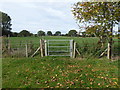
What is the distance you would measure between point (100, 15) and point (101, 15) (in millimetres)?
65

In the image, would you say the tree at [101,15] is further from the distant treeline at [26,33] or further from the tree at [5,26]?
the tree at [5,26]

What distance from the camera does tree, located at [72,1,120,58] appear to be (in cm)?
942

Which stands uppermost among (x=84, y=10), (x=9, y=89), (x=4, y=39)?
(x=84, y=10)

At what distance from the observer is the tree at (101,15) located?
9.42m

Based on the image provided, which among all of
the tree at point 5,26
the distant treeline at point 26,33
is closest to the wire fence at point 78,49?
the distant treeline at point 26,33

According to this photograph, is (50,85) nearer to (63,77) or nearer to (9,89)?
(63,77)

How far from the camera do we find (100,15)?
9773 millimetres

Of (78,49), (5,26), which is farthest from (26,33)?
(78,49)

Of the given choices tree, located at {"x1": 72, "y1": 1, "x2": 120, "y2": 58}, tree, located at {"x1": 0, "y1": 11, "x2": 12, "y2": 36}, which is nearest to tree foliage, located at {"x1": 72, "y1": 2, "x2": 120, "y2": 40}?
tree, located at {"x1": 72, "y1": 1, "x2": 120, "y2": 58}

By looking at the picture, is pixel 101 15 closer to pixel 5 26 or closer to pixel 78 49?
pixel 78 49

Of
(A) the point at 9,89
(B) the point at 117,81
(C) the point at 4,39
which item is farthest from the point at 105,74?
(C) the point at 4,39

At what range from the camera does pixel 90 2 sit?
32.3 ft

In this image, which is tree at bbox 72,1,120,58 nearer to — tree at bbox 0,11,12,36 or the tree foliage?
the tree foliage

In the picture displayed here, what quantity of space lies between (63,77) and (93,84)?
1.34m
